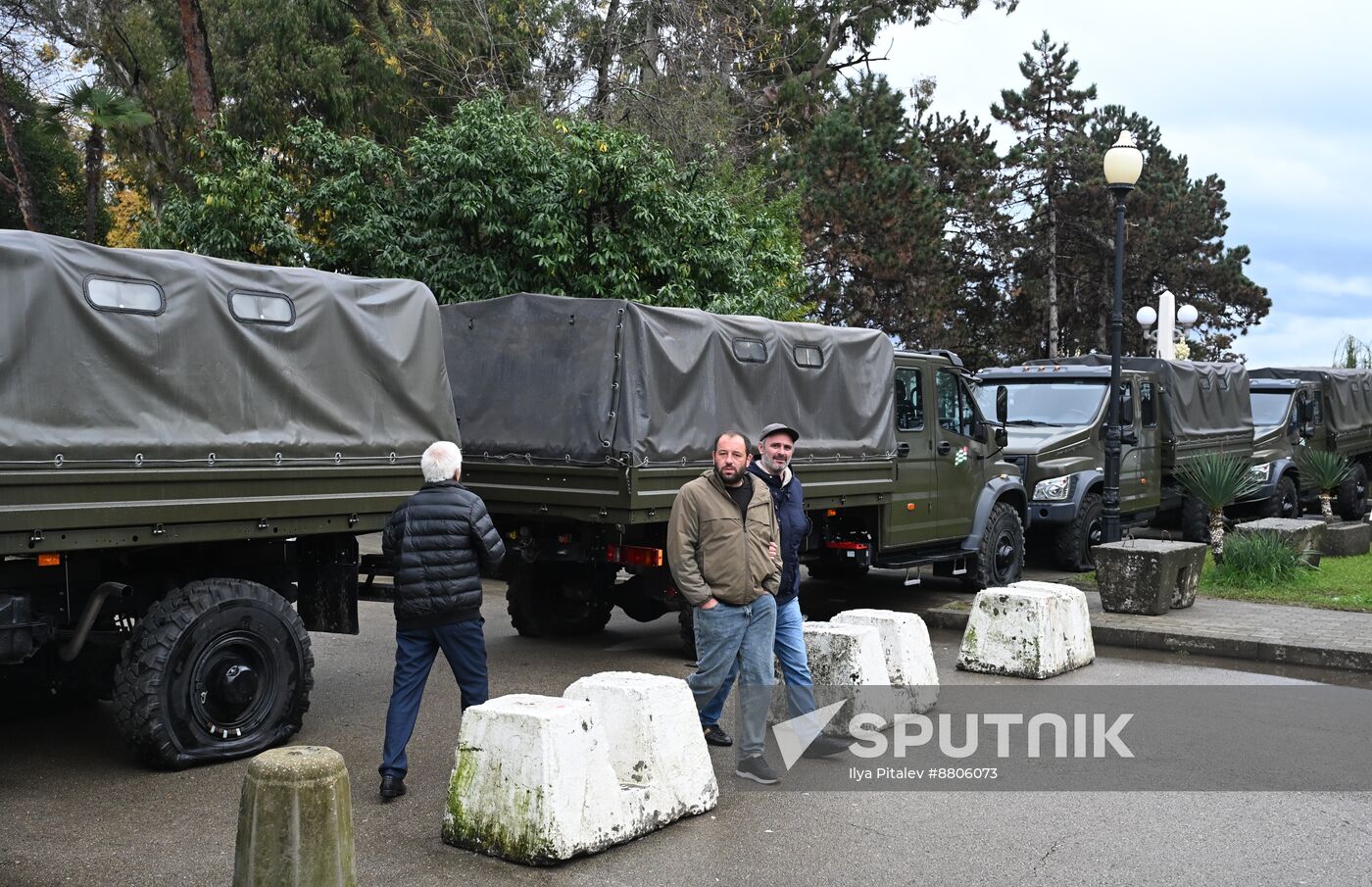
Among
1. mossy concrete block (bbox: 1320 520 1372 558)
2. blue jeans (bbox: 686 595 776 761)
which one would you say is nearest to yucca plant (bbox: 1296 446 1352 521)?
mossy concrete block (bbox: 1320 520 1372 558)

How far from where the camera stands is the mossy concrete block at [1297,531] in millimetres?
14203

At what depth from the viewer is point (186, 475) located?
6.86 metres

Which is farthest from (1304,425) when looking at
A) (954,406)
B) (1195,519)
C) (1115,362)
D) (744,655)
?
(744,655)

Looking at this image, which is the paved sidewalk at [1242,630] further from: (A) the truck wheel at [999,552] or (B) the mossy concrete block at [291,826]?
(B) the mossy concrete block at [291,826]

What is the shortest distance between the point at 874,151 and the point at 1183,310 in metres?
10.6

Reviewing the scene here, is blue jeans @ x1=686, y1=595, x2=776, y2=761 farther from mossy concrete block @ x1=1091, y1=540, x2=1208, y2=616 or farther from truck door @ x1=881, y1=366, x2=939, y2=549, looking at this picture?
mossy concrete block @ x1=1091, y1=540, x2=1208, y2=616

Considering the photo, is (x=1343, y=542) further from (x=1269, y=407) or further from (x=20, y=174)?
(x=20, y=174)

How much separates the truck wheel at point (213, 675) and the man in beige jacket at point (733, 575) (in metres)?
2.38

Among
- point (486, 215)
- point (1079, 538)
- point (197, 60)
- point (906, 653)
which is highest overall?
point (197, 60)

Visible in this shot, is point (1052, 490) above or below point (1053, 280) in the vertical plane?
below

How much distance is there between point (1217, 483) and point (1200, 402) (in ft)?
14.2

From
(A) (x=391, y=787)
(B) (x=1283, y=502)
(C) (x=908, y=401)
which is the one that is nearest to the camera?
(A) (x=391, y=787)

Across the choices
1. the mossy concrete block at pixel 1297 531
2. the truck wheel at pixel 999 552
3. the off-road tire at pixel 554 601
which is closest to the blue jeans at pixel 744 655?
the off-road tire at pixel 554 601

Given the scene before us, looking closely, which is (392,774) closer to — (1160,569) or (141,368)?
(141,368)
